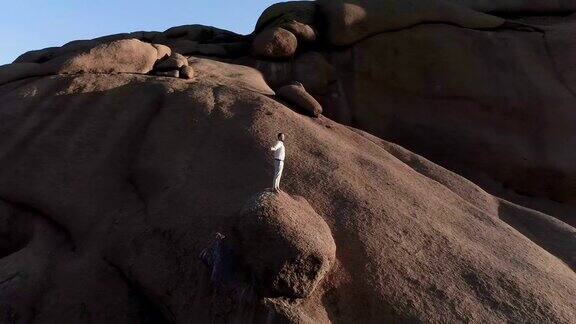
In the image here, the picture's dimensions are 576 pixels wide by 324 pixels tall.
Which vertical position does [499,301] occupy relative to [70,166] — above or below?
below

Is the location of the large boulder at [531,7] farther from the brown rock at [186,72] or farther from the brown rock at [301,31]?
the brown rock at [186,72]

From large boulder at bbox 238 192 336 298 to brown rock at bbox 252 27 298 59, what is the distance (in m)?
7.41

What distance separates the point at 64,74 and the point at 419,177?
6059 mm

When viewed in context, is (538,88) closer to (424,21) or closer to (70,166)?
(424,21)

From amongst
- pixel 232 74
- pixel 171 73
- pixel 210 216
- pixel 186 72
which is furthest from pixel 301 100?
pixel 210 216

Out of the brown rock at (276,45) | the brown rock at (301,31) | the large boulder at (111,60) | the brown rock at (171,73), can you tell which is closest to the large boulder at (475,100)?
the brown rock at (301,31)

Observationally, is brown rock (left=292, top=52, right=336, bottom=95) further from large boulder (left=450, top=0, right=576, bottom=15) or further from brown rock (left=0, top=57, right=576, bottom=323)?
large boulder (left=450, top=0, right=576, bottom=15)

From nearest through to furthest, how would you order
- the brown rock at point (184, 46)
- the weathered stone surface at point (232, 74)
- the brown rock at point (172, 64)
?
the brown rock at point (172, 64) < the weathered stone surface at point (232, 74) < the brown rock at point (184, 46)

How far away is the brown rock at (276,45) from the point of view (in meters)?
15.9

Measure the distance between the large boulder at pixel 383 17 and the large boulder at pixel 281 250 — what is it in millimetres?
8142

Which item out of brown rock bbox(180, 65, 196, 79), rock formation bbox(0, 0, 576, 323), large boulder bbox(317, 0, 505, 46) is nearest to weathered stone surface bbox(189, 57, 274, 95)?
rock formation bbox(0, 0, 576, 323)

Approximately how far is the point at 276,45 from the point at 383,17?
7.74 feet

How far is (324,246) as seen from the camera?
888 cm

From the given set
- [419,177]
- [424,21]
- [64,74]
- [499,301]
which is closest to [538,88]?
[424,21]
